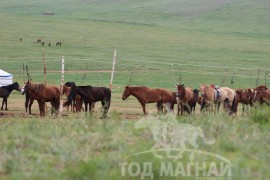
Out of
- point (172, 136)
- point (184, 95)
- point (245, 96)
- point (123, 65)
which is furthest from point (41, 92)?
point (123, 65)

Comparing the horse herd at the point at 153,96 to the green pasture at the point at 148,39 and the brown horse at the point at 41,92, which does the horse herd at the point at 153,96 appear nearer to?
the brown horse at the point at 41,92

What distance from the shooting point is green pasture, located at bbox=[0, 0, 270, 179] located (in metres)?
7.24

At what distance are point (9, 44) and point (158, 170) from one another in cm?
4956

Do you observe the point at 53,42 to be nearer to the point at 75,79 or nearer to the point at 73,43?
the point at 73,43

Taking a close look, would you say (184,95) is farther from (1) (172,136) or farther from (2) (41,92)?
(1) (172,136)

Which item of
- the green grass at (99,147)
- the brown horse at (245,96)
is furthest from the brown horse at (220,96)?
the green grass at (99,147)

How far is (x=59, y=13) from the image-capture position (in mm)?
95688

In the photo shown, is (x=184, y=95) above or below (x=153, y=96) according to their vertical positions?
above

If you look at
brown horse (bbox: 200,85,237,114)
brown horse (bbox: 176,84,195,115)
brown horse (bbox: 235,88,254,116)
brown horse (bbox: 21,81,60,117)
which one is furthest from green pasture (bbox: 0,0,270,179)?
brown horse (bbox: 235,88,254,116)

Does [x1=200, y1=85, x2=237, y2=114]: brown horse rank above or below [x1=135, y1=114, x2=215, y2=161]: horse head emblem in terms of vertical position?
below

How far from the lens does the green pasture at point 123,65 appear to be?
7.24 m

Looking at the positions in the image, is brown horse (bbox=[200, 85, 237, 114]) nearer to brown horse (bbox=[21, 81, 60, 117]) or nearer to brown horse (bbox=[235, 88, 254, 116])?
brown horse (bbox=[235, 88, 254, 116])

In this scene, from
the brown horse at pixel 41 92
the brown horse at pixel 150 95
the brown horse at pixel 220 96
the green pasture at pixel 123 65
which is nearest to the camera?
the green pasture at pixel 123 65

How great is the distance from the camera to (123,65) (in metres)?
43.6
